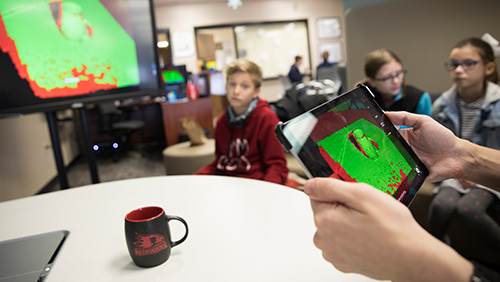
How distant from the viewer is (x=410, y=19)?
8.02 ft

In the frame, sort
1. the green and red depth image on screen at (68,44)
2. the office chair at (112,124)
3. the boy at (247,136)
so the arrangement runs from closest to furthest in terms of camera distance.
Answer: the green and red depth image on screen at (68,44) → the boy at (247,136) → the office chair at (112,124)

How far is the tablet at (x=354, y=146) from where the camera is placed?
0.51 metres

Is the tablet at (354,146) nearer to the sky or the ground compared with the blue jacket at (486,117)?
nearer to the sky

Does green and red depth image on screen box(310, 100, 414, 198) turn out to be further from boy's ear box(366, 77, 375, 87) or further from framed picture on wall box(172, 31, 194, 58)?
framed picture on wall box(172, 31, 194, 58)

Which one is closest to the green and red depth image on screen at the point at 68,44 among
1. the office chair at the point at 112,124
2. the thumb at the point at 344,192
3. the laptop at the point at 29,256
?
the laptop at the point at 29,256

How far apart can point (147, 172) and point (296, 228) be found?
3.72 m

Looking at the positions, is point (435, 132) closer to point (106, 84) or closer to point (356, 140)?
point (356, 140)

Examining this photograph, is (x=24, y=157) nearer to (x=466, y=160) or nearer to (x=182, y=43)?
(x=466, y=160)

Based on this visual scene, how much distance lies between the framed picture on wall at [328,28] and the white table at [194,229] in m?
8.23

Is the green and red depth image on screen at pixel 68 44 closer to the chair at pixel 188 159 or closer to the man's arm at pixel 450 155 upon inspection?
the chair at pixel 188 159

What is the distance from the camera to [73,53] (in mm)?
1558

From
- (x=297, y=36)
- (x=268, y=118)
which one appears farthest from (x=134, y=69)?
(x=297, y=36)

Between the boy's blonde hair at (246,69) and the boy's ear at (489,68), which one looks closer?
the boy's ear at (489,68)

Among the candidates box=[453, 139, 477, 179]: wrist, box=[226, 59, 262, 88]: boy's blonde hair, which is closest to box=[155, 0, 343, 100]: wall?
box=[226, 59, 262, 88]: boy's blonde hair
